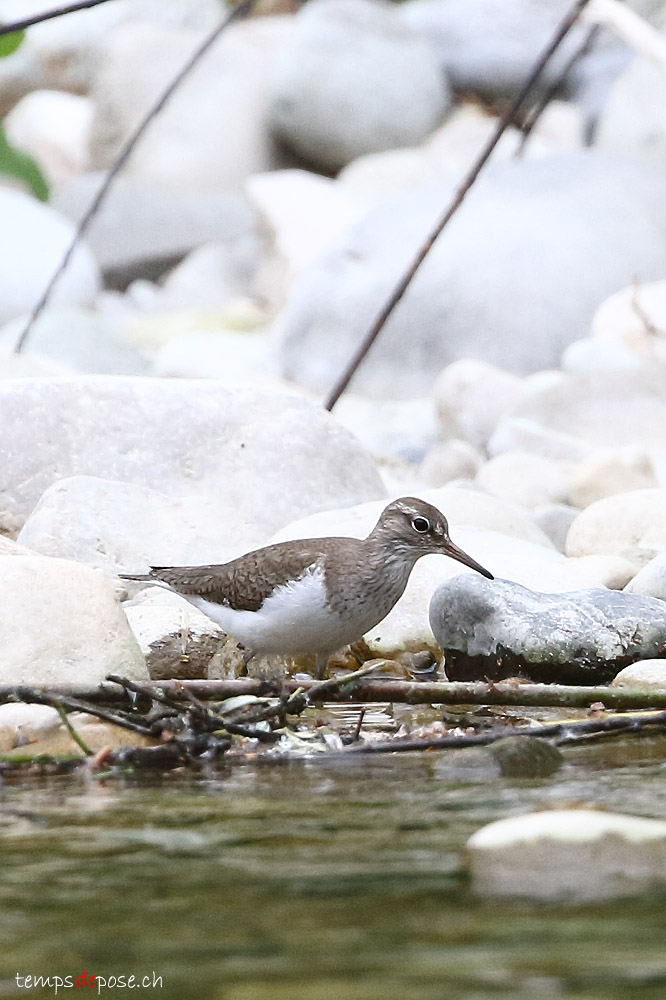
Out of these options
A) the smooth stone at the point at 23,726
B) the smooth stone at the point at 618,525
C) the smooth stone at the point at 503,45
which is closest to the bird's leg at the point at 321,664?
the smooth stone at the point at 23,726

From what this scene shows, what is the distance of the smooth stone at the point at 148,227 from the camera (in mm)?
19156

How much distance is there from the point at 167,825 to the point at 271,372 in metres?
10.1

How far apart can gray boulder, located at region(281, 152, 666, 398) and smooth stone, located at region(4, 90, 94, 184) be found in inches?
379

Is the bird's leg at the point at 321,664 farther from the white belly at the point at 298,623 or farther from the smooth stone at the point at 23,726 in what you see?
the smooth stone at the point at 23,726

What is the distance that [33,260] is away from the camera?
16.0 metres

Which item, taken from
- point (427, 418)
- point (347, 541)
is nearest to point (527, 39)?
point (427, 418)

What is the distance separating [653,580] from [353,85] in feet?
46.0

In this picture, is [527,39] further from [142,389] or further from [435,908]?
[435,908]

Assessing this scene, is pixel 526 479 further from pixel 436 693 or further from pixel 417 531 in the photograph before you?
pixel 436 693

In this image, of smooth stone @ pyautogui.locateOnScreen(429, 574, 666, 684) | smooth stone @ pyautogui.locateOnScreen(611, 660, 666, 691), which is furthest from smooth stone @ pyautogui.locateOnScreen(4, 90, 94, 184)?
smooth stone @ pyautogui.locateOnScreen(611, 660, 666, 691)

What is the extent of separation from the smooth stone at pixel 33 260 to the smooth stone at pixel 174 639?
9.95 m

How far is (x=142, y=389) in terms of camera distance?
25.7 ft

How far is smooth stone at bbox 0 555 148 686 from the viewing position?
4.93 metres

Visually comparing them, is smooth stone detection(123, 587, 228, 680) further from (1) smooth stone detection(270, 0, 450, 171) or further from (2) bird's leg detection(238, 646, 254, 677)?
(1) smooth stone detection(270, 0, 450, 171)
